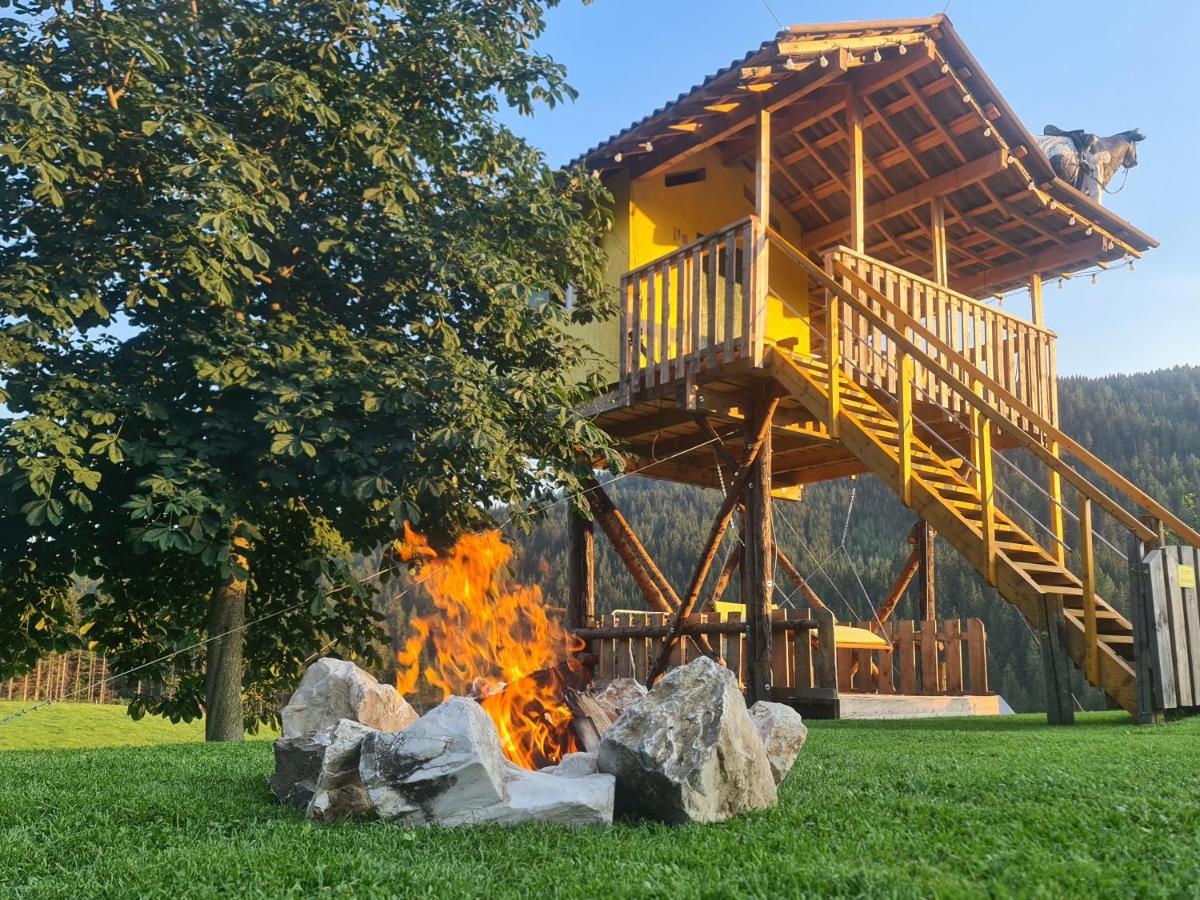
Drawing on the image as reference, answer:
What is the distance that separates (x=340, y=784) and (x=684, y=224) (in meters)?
10.3

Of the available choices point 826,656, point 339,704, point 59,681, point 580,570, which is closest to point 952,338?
point 826,656

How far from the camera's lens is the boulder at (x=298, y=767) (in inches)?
176

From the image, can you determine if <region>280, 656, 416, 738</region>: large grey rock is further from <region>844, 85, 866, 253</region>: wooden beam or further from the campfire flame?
<region>844, 85, 866, 253</region>: wooden beam

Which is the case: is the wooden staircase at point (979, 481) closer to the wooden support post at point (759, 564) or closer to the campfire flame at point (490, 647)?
the wooden support post at point (759, 564)

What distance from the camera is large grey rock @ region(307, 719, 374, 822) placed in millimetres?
4129

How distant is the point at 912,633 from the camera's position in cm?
1312

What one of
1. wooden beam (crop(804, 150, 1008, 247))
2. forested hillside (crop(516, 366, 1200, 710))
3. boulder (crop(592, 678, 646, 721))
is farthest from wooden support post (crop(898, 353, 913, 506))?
forested hillside (crop(516, 366, 1200, 710))

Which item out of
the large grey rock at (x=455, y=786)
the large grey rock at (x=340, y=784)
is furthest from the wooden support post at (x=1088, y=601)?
the large grey rock at (x=340, y=784)

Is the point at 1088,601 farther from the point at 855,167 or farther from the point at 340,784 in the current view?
the point at 340,784

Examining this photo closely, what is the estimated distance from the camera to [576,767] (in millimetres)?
4543

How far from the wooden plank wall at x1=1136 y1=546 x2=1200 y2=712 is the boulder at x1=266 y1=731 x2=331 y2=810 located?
20.0ft

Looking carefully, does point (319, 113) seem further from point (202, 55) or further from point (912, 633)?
point (912, 633)

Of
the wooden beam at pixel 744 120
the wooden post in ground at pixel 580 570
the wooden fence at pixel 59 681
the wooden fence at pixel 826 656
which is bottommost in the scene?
the wooden fence at pixel 59 681

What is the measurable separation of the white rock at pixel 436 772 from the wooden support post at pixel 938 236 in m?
10.2
